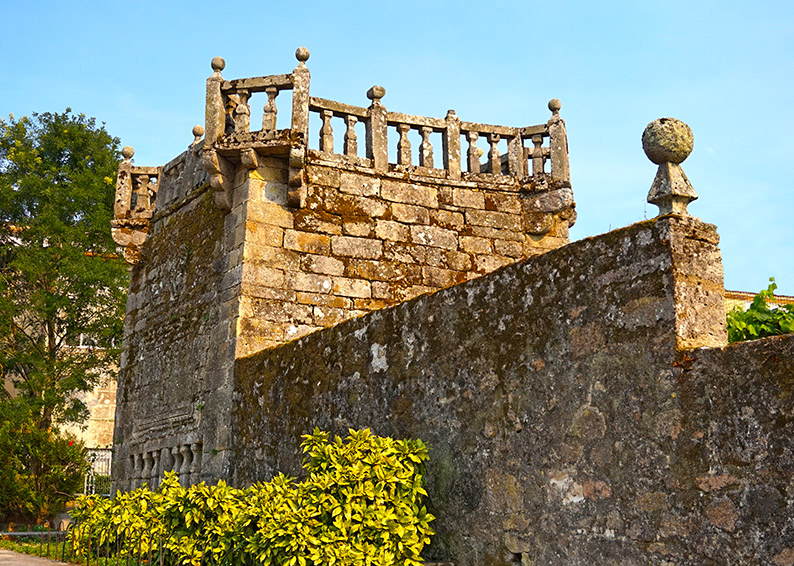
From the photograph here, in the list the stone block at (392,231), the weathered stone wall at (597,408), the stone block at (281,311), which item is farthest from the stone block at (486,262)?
the weathered stone wall at (597,408)

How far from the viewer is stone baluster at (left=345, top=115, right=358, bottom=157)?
29.5ft

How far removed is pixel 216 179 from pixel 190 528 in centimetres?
360

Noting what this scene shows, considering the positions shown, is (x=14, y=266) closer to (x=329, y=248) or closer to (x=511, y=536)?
(x=329, y=248)

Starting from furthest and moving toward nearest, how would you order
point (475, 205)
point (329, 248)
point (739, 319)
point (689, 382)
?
1. point (475, 205)
2. point (329, 248)
3. point (739, 319)
4. point (689, 382)

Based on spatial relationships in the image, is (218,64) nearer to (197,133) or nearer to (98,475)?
(197,133)

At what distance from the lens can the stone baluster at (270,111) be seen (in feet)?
28.2

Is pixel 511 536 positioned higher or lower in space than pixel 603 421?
lower

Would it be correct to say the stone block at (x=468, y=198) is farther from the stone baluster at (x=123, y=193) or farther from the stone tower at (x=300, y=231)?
the stone baluster at (x=123, y=193)

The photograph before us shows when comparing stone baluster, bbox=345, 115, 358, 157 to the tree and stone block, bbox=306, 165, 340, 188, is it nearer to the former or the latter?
stone block, bbox=306, 165, 340, 188

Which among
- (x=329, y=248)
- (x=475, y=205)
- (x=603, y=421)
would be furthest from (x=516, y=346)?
(x=475, y=205)

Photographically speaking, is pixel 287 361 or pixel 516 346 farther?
pixel 287 361

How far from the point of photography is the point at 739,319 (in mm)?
4586

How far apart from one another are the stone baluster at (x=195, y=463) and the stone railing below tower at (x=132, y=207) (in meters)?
3.47

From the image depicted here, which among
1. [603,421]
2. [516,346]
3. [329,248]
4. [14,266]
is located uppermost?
[14,266]
